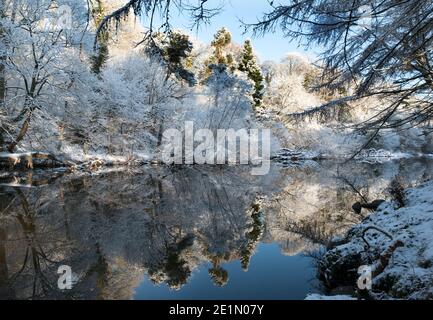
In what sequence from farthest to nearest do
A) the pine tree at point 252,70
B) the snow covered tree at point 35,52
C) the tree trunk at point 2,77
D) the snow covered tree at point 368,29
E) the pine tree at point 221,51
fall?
the pine tree at point 252,70, the pine tree at point 221,51, the snow covered tree at point 35,52, the tree trunk at point 2,77, the snow covered tree at point 368,29

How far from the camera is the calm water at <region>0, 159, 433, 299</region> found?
185 inches

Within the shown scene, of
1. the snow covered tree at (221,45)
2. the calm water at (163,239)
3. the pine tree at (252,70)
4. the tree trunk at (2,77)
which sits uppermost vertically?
the snow covered tree at (221,45)

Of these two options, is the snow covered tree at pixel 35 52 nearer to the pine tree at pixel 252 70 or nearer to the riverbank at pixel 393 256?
the riverbank at pixel 393 256

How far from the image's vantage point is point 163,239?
6656 millimetres

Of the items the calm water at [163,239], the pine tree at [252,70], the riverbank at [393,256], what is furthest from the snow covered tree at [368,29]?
the pine tree at [252,70]

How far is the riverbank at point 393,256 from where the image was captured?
367 centimetres

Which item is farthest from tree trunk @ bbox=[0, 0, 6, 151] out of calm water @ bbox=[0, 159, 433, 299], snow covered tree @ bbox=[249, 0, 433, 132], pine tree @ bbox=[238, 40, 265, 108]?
pine tree @ bbox=[238, 40, 265, 108]

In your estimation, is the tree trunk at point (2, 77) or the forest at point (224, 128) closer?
the forest at point (224, 128)

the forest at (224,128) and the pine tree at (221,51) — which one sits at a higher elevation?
the pine tree at (221,51)

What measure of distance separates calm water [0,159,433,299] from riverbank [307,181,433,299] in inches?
18.2

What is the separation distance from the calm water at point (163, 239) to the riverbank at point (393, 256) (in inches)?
18.2

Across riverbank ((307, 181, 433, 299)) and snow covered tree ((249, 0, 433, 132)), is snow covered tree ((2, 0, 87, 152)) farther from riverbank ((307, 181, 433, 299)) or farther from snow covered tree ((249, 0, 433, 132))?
riverbank ((307, 181, 433, 299))

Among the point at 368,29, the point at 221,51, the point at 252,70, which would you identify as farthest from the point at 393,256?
the point at 221,51
